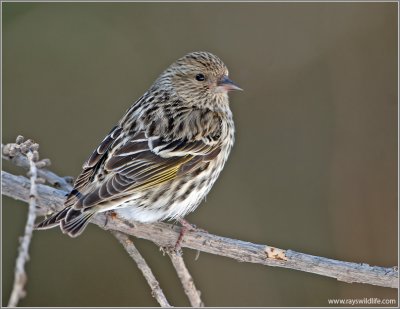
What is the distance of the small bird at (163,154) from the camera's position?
417 cm

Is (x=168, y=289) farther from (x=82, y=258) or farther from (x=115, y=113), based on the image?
(x=115, y=113)

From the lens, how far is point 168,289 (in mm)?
5996

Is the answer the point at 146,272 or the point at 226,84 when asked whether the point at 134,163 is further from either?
the point at 226,84

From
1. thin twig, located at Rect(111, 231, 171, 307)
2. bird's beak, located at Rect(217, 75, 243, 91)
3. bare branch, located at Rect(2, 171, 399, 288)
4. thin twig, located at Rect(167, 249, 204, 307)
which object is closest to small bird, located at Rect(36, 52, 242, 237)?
bird's beak, located at Rect(217, 75, 243, 91)

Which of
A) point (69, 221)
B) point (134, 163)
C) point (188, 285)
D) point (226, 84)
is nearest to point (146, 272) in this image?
point (188, 285)

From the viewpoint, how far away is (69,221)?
12.9ft

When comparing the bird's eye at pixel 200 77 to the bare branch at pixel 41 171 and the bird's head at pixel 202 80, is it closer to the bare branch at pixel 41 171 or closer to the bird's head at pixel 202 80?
the bird's head at pixel 202 80

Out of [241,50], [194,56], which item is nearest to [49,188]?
[194,56]

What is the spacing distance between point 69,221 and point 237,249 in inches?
43.9

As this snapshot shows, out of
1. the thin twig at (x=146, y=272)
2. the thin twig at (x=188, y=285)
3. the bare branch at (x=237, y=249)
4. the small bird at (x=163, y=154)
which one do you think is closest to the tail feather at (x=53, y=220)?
the small bird at (x=163, y=154)

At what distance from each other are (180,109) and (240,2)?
352 centimetres

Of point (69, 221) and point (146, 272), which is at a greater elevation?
point (69, 221)

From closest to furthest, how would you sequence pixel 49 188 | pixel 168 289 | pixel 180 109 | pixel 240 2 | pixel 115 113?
pixel 49 188
pixel 180 109
pixel 168 289
pixel 115 113
pixel 240 2

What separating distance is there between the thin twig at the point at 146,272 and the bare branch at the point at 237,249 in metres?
A: 0.14
